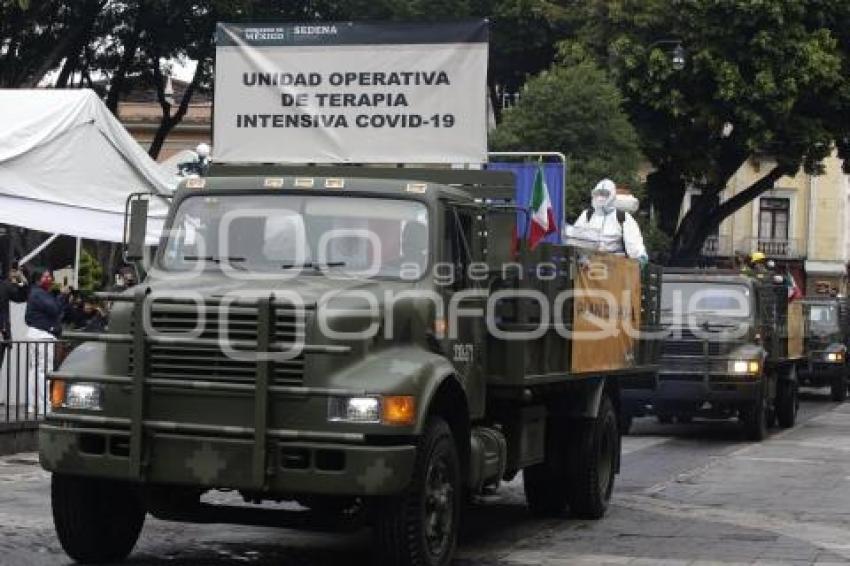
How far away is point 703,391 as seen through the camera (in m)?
18.3

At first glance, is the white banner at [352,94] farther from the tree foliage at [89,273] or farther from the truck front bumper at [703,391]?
the tree foliage at [89,273]

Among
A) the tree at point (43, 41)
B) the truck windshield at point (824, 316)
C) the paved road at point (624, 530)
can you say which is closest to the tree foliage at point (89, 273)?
the tree at point (43, 41)

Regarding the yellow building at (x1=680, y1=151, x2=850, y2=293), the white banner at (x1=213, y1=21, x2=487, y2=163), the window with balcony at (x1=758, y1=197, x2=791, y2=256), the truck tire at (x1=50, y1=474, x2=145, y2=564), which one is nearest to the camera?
the truck tire at (x1=50, y1=474, x2=145, y2=564)

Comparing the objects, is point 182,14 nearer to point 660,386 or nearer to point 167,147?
point 660,386

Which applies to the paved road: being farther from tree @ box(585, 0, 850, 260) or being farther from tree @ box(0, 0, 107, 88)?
tree @ box(0, 0, 107, 88)

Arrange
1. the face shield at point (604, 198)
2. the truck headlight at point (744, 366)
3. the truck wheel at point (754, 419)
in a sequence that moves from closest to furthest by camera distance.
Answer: the face shield at point (604, 198), the truck headlight at point (744, 366), the truck wheel at point (754, 419)

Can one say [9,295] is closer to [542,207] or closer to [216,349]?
[542,207]

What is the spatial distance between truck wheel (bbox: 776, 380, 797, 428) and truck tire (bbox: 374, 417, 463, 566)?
13.8 metres

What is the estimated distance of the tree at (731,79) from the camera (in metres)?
32.0

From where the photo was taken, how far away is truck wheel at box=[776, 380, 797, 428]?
21.4 meters

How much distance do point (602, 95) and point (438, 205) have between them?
67.3 ft

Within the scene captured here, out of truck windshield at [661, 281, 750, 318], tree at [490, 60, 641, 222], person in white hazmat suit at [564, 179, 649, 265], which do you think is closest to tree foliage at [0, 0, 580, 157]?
tree at [490, 60, 641, 222]

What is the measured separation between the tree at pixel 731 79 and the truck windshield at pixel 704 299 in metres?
13.8

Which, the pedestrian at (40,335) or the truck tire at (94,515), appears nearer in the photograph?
the truck tire at (94,515)
